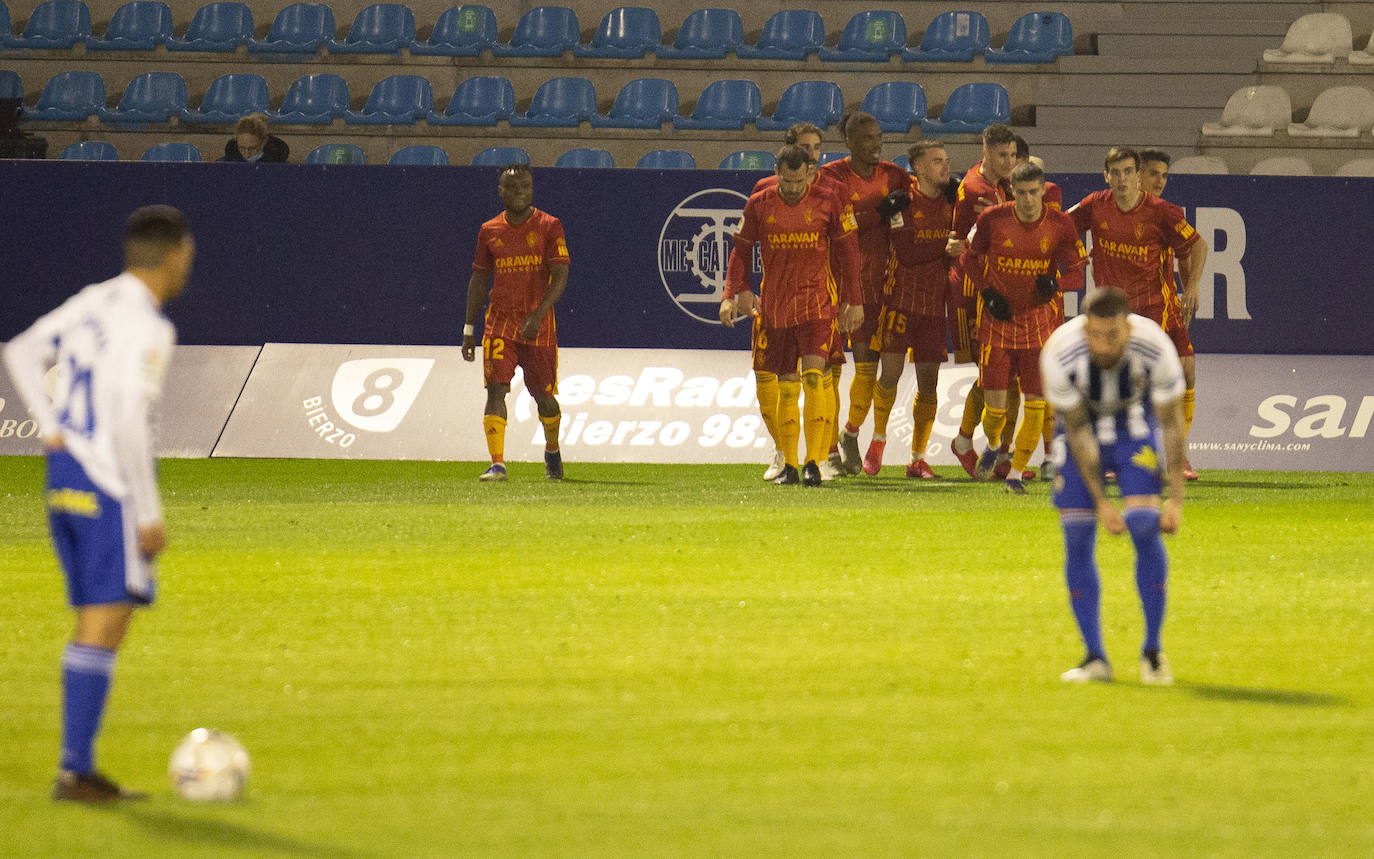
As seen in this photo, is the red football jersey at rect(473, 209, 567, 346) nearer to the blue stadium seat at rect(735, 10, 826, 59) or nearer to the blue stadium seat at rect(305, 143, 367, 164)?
the blue stadium seat at rect(305, 143, 367, 164)

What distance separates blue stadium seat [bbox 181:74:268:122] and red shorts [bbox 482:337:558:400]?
8827mm

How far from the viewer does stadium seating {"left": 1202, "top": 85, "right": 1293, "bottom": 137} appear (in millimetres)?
21344

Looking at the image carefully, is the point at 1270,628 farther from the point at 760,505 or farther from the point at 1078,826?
the point at 760,505

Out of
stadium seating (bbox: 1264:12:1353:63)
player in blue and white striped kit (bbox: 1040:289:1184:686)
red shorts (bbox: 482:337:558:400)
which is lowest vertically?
red shorts (bbox: 482:337:558:400)

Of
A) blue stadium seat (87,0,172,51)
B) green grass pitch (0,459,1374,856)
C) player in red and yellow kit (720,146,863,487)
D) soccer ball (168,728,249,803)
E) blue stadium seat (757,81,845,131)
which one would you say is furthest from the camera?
blue stadium seat (87,0,172,51)

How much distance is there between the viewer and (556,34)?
75.0 ft

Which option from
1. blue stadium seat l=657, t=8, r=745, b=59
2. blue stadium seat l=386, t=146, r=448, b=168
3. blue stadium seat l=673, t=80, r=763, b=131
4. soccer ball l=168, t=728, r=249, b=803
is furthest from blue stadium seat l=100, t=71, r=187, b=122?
soccer ball l=168, t=728, r=249, b=803

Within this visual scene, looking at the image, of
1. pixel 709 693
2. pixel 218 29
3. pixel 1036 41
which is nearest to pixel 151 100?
pixel 218 29

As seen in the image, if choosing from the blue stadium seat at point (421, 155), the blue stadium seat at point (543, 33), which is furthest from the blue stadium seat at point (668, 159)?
the blue stadium seat at point (543, 33)

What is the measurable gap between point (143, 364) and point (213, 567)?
511 centimetres

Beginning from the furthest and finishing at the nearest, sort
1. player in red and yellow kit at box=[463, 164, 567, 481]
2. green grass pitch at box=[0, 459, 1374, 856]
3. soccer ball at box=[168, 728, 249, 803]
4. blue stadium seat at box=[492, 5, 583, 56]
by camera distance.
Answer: blue stadium seat at box=[492, 5, 583, 56] < player in red and yellow kit at box=[463, 164, 567, 481] < soccer ball at box=[168, 728, 249, 803] < green grass pitch at box=[0, 459, 1374, 856]

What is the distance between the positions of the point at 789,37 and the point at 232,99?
698 centimetres

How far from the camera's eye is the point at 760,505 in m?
12.4

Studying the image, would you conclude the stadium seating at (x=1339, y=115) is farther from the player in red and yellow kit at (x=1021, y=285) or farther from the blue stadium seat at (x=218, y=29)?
the blue stadium seat at (x=218, y=29)
